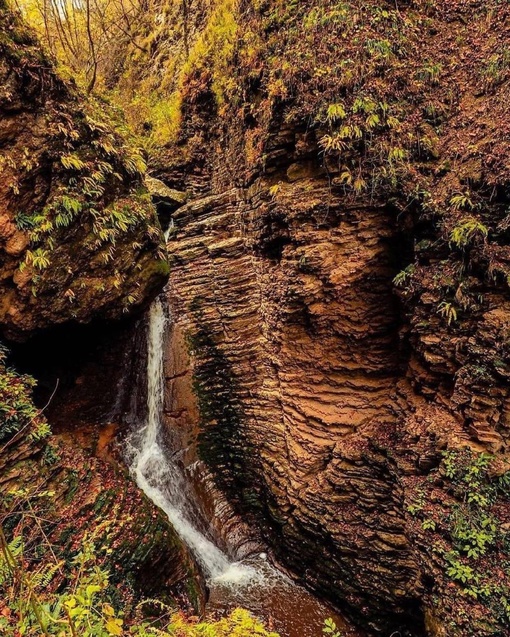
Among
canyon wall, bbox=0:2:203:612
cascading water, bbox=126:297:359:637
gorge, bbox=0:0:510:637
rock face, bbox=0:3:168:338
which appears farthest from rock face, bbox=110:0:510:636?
rock face, bbox=0:3:168:338

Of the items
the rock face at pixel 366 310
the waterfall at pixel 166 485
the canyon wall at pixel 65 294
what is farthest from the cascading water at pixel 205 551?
the canyon wall at pixel 65 294

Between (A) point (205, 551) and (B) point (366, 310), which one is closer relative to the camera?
(B) point (366, 310)

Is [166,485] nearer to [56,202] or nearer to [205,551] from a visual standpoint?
[205,551]

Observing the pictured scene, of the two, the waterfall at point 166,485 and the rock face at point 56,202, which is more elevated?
the rock face at point 56,202

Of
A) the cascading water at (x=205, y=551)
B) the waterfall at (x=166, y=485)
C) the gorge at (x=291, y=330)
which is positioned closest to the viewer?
the gorge at (x=291, y=330)

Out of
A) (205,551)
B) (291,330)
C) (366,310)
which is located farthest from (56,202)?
(205,551)

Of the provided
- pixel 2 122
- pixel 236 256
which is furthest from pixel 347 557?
pixel 2 122

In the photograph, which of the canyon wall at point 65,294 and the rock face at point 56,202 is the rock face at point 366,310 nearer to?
the canyon wall at point 65,294

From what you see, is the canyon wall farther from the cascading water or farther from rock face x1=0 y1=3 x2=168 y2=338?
the cascading water

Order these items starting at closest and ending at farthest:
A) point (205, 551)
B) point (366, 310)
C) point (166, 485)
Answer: point (366, 310), point (205, 551), point (166, 485)
